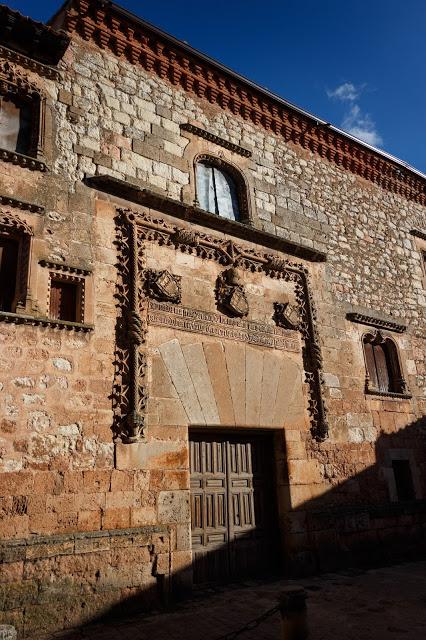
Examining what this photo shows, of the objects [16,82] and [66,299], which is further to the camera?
[16,82]

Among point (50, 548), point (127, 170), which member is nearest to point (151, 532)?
point (50, 548)

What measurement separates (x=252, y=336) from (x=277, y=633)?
11.9ft

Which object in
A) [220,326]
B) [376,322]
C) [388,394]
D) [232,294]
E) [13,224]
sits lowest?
[388,394]

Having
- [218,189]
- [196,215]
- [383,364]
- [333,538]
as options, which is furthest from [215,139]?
[333,538]

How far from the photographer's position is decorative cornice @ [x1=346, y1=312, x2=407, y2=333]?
26.8ft

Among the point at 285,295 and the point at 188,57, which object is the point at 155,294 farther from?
the point at 188,57

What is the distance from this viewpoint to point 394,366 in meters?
8.60

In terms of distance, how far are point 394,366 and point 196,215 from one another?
184 inches

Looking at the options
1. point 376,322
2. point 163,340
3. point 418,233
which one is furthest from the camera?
point 418,233

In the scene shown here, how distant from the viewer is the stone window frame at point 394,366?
8002mm

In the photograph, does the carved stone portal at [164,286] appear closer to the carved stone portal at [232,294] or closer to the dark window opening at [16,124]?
the carved stone portal at [232,294]

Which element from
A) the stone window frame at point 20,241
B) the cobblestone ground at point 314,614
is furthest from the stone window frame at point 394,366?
the stone window frame at point 20,241

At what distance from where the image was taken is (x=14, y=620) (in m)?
4.05

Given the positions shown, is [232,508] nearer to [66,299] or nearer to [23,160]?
[66,299]
